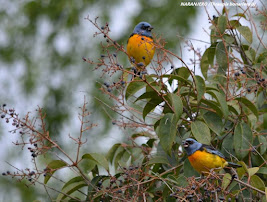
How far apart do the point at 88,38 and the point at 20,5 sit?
1230 mm

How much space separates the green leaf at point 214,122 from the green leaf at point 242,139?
0.09m

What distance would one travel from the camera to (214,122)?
2.61m

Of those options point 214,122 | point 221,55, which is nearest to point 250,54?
point 221,55

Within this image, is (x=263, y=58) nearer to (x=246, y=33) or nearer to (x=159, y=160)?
(x=246, y=33)

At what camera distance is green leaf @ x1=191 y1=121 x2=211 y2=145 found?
2488 mm

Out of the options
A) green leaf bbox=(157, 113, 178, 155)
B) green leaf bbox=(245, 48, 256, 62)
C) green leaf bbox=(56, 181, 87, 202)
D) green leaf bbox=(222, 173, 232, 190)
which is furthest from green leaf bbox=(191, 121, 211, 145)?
green leaf bbox=(56, 181, 87, 202)

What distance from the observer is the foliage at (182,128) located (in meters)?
2.43

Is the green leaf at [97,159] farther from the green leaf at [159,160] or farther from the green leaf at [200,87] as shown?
the green leaf at [200,87]

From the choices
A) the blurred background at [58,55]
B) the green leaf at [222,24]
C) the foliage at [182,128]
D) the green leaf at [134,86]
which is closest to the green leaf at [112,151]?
the foliage at [182,128]

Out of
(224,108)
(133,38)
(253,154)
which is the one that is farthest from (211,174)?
(133,38)

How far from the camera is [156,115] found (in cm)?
303

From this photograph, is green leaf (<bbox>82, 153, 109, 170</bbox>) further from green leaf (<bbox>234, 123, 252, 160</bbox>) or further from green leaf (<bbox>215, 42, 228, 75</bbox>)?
green leaf (<bbox>215, 42, 228, 75</bbox>)

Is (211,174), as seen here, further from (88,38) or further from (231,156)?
(88,38)

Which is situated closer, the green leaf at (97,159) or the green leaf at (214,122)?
the green leaf at (214,122)
